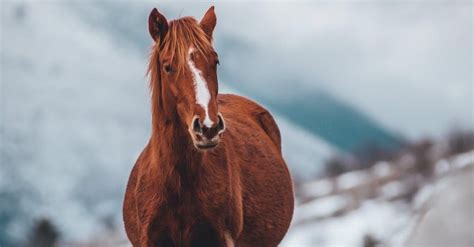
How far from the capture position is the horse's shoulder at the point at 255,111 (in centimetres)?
1054

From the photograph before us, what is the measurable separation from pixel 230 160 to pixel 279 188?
50.2 inches

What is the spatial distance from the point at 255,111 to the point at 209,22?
2902 mm

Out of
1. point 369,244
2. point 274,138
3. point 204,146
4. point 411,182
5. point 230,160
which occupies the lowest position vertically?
point 204,146

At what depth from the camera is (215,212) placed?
8.05 metres

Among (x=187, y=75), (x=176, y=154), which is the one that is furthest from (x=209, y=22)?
(x=176, y=154)

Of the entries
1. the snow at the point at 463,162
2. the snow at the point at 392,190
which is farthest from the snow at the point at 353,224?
the snow at the point at 463,162

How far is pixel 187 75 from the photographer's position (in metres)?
7.52

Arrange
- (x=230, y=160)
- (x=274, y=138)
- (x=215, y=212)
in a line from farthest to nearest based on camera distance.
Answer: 1. (x=274, y=138)
2. (x=230, y=160)
3. (x=215, y=212)

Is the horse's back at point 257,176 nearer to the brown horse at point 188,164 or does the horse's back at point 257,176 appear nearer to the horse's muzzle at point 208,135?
the brown horse at point 188,164

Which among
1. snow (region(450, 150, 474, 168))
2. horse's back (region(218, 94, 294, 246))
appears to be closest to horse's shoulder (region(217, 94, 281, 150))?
horse's back (region(218, 94, 294, 246))

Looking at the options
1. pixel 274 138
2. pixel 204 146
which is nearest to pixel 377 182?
pixel 274 138

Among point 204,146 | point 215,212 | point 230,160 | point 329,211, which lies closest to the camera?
point 204,146

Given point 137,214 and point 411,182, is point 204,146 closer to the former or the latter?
point 137,214

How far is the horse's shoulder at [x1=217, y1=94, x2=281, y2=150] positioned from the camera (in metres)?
10.5
